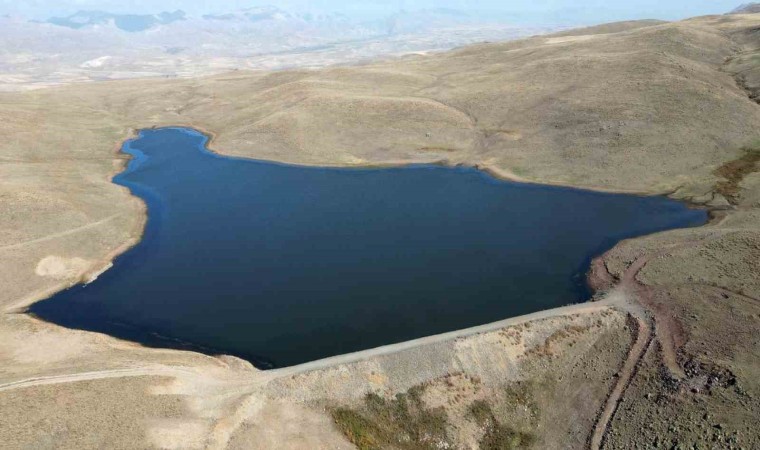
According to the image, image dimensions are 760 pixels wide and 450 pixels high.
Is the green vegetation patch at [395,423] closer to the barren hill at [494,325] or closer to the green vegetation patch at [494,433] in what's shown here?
the barren hill at [494,325]

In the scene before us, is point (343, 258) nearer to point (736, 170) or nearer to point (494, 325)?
point (494, 325)

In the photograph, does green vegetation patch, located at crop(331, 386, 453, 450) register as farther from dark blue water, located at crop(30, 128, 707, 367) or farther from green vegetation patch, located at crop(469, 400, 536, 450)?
dark blue water, located at crop(30, 128, 707, 367)

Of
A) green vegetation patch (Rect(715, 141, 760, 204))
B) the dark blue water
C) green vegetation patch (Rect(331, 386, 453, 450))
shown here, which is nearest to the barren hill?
green vegetation patch (Rect(331, 386, 453, 450))

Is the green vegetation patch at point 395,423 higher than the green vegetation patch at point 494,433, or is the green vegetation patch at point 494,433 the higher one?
the green vegetation patch at point 395,423

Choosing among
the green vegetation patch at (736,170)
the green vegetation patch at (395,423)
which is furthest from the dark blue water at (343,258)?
the green vegetation patch at (736,170)

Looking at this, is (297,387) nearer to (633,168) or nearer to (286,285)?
(286,285)

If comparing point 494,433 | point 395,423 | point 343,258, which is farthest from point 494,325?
point 343,258
